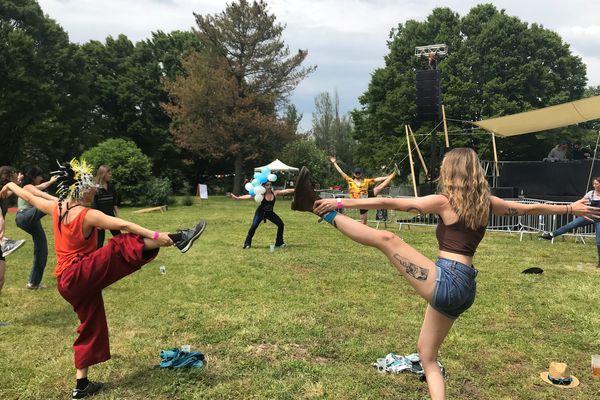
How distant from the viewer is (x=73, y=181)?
13.0 ft

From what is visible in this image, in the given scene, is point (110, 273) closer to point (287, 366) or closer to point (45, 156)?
point (287, 366)

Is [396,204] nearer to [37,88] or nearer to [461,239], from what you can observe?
[461,239]

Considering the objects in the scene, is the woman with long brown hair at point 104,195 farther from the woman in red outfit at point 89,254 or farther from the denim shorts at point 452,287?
the denim shorts at point 452,287

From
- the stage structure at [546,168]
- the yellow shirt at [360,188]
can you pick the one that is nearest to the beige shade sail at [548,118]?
the stage structure at [546,168]

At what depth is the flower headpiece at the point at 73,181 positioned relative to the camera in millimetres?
3867

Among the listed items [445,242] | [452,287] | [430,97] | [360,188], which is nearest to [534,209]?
[445,242]

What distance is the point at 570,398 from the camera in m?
3.79

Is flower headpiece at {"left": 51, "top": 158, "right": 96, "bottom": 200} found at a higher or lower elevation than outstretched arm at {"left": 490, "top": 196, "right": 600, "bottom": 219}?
higher

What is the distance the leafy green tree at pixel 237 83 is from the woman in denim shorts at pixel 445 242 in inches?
1150

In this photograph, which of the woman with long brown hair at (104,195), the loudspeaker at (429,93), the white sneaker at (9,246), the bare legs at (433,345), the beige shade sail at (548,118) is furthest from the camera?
the loudspeaker at (429,93)

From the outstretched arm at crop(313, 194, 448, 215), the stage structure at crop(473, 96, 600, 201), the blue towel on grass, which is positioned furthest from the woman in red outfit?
the stage structure at crop(473, 96, 600, 201)

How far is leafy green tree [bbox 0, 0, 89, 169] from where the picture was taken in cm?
2938

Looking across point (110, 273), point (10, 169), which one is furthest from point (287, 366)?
point (10, 169)

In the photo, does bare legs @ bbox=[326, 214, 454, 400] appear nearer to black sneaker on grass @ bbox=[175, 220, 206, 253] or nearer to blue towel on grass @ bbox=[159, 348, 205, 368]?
black sneaker on grass @ bbox=[175, 220, 206, 253]
